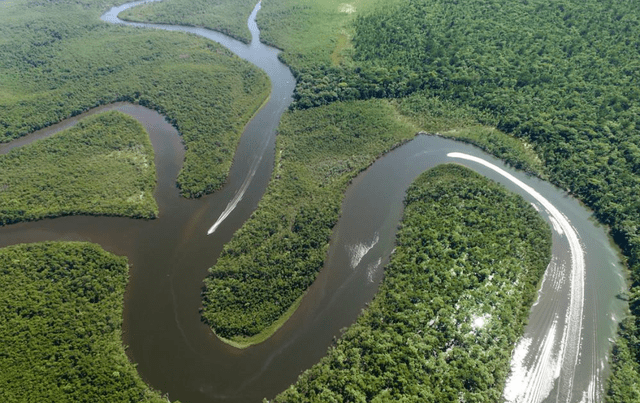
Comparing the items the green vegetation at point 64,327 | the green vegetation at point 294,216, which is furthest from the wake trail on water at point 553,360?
the green vegetation at point 64,327

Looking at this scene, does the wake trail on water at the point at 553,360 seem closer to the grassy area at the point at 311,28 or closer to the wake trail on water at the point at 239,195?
the wake trail on water at the point at 239,195

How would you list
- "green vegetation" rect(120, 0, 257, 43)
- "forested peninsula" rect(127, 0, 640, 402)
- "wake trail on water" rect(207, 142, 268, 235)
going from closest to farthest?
"wake trail on water" rect(207, 142, 268, 235) < "forested peninsula" rect(127, 0, 640, 402) < "green vegetation" rect(120, 0, 257, 43)

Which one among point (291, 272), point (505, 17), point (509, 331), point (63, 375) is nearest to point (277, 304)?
point (291, 272)

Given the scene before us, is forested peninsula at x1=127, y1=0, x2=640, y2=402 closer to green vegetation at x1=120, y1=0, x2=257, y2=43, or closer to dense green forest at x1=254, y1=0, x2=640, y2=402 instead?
dense green forest at x1=254, y1=0, x2=640, y2=402

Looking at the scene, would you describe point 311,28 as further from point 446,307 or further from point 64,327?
point 64,327

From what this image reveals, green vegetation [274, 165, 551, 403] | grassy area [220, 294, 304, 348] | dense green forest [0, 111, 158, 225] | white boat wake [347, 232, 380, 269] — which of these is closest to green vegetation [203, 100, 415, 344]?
grassy area [220, 294, 304, 348]

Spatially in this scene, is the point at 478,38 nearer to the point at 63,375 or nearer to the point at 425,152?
the point at 425,152

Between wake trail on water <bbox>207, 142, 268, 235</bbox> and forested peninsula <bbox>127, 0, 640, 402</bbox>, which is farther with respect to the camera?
forested peninsula <bbox>127, 0, 640, 402</bbox>

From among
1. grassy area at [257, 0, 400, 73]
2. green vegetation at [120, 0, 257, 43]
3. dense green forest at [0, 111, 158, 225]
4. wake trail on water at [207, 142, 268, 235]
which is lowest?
dense green forest at [0, 111, 158, 225]
